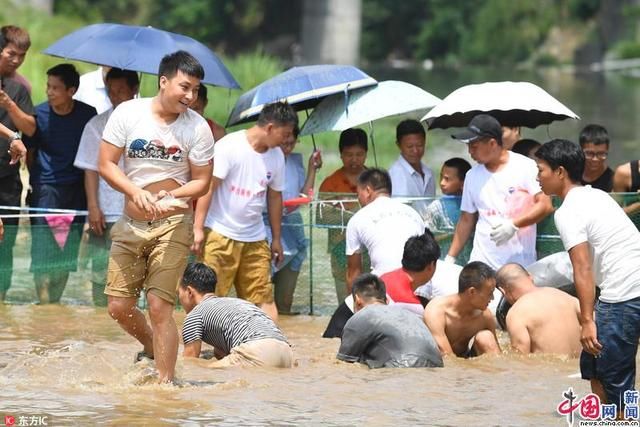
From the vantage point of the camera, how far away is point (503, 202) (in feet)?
36.6

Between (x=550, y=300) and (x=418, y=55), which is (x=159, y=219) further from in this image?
(x=418, y=55)

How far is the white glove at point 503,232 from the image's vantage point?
1102cm

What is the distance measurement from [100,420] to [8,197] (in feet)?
13.7

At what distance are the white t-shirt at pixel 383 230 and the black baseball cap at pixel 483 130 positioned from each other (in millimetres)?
712

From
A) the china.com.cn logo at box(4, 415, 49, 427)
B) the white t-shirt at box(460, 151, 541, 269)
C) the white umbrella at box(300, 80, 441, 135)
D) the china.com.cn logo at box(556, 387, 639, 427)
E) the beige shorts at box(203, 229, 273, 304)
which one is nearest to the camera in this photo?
the china.com.cn logo at box(4, 415, 49, 427)

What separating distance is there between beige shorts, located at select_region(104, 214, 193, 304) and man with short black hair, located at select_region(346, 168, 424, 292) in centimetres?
242

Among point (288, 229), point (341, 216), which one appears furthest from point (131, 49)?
point (341, 216)

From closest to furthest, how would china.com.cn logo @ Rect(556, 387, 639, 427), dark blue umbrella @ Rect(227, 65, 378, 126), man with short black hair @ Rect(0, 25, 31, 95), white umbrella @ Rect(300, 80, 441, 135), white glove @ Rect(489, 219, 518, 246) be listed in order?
china.com.cn logo @ Rect(556, 387, 639, 427) → white glove @ Rect(489, 219, 518, 246) → man with short black hair @ Rect(0, 25, 31, 95) → white umbrella @ Rect(300, 80, 441, 135) → dark blue umbrella @ Rect(227, 65, 378, 126)

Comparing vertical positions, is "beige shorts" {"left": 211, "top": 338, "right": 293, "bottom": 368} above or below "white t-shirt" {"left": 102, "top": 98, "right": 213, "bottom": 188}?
below


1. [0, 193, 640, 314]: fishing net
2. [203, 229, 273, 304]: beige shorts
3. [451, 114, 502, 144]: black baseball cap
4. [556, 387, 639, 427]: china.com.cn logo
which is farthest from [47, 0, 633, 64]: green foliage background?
[556, 387, 639, 427]: china.com.cn logo

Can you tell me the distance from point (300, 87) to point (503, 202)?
2.14 metres

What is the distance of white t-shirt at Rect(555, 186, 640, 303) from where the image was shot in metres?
8.12

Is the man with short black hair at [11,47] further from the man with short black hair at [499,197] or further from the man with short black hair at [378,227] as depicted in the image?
the man with short black hair at [499,197]

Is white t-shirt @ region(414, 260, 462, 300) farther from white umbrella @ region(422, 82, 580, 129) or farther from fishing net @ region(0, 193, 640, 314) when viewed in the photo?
white umbrella @ region(422, 82, 580, 129)
